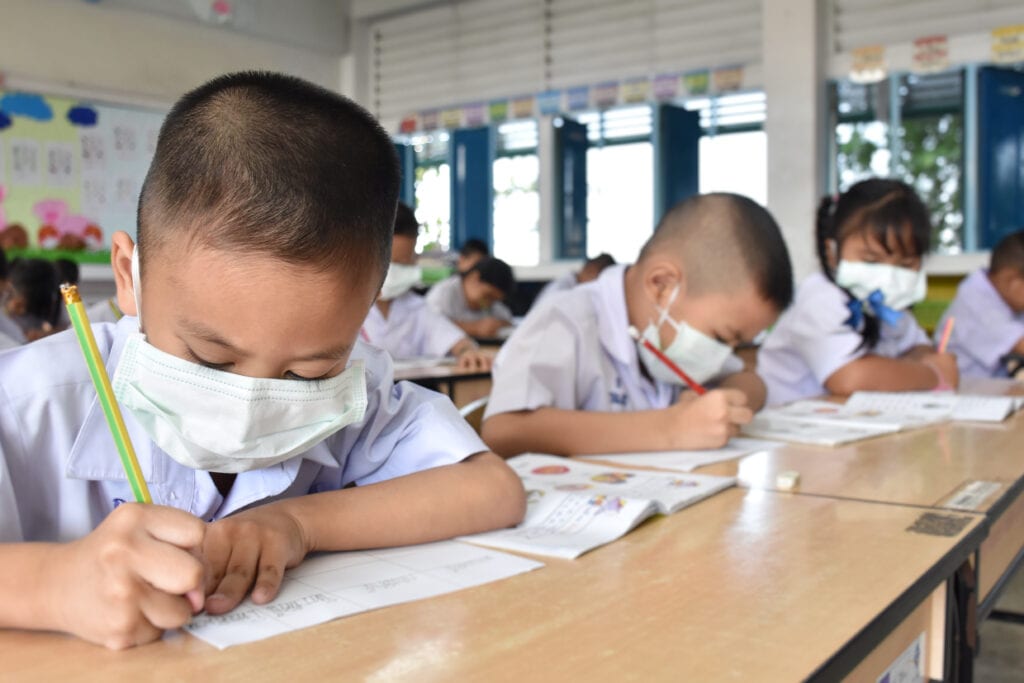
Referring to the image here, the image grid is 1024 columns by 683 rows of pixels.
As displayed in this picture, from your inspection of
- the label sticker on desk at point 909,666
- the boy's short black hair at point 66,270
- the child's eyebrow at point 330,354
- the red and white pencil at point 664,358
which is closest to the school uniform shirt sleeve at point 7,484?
the child's eyebrow at point 330,354

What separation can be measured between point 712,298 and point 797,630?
3.25 feet

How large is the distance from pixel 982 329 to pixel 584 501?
264 cm

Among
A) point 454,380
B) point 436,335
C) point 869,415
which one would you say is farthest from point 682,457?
point 436,335

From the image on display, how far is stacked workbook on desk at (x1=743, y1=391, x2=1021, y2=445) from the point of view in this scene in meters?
1.59

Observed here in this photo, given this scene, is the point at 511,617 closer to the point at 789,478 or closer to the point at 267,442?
the point at 267,442

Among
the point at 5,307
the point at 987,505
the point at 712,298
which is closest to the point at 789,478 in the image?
the point at 987,505

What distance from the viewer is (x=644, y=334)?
167cm

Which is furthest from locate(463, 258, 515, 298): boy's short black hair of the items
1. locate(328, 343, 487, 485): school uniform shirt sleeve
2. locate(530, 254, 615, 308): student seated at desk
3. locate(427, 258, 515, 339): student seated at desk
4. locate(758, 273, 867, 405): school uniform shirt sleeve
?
locate(328, 343, 487, 485): school uniform shirt sleeve

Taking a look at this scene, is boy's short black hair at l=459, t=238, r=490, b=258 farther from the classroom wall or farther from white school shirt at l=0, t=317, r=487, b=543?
white school shirt at l=0, t=317, r=487, b=543

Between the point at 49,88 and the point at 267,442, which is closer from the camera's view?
the point at 267,442

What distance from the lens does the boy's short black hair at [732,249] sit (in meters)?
1.59

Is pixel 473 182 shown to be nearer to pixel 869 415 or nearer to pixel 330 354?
pixel 869 415

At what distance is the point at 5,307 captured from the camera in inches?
136

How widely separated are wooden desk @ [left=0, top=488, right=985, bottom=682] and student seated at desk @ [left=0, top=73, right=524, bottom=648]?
0.09 meters
